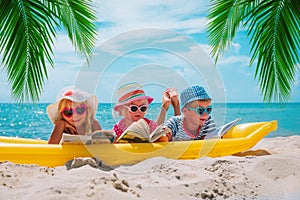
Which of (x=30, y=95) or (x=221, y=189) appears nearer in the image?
(x=221, y=189)

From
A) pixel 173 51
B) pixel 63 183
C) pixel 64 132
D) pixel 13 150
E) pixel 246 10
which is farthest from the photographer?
pixel 246 10

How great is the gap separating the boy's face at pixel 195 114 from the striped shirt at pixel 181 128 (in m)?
0.08

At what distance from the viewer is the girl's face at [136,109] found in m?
3.41

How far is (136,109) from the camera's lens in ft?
11.2

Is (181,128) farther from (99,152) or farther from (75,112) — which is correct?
(75,112)

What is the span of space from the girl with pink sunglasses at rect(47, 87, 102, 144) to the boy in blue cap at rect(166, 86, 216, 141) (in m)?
0.81

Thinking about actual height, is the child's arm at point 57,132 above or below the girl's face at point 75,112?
below

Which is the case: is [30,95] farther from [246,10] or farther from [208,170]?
[246,10]

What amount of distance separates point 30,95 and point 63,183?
4.49ft

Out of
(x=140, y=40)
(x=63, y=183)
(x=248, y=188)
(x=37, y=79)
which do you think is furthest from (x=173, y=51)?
(x=63, y=183)

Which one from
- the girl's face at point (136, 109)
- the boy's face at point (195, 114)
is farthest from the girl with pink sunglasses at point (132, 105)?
the boy's face at point (195, 114)

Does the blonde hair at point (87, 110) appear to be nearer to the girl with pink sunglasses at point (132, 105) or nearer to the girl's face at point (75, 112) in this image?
the girl's face at point (75, 112)

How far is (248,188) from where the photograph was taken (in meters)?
2.50

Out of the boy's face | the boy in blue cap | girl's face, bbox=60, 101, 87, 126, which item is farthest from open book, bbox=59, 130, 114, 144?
the boy's face
